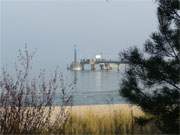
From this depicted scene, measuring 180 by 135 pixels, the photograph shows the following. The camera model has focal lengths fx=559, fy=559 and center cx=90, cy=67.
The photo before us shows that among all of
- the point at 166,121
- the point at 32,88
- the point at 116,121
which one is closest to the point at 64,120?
the point at 32,88

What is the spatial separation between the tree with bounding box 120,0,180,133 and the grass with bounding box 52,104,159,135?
34 centimetres

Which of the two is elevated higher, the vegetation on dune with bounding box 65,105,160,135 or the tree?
the tree

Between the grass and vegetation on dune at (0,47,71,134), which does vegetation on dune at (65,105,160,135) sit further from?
vegetation on dune at (0,47,71,134)

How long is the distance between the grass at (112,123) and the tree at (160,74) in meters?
0.34

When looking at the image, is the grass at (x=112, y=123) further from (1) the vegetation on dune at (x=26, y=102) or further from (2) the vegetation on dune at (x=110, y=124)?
(1) the vegetation on dune at (x=26, y=102)

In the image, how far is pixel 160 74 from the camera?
8883mm

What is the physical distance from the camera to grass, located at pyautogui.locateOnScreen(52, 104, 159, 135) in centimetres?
943

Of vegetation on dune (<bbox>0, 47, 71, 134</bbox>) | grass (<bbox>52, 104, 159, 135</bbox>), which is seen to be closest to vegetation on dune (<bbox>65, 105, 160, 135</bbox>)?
grass (<bbox>52, 104, 159, 135</bbox>)

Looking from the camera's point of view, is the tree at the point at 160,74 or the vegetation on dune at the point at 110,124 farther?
the vegetation on dune at the point at 110,124

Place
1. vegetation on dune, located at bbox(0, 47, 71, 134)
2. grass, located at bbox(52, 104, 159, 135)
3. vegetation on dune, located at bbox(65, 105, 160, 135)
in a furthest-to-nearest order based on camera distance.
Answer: vegetation on dune, located at bbox(65, 105, 160, 135)
grass, located at bbox(52, 104, 159, 135)
vegetation on dune, located at bbox(0, 47, 71, 134)

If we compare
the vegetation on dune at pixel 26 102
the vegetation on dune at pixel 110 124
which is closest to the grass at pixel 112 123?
the vegetation on dune at pixel 110 124

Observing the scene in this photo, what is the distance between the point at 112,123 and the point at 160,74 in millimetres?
2483

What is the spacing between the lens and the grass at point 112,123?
9430mm

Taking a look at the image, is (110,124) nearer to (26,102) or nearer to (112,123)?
(112,123)
